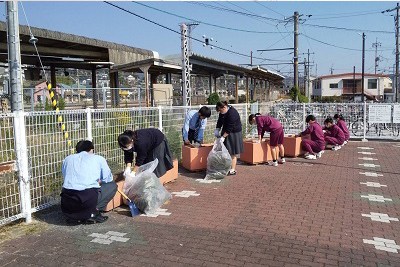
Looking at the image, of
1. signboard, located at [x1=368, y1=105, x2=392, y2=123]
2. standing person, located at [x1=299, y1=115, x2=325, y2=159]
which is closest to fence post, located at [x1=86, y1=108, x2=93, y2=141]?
standing person, located at [x1=299, y1=115, x2=325, y2=159]

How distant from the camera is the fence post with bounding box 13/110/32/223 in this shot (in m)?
4.43

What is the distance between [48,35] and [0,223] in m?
13.8

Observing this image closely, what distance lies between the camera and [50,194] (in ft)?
16.8

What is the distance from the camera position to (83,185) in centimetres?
437

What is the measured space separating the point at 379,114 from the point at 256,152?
671 centimetres

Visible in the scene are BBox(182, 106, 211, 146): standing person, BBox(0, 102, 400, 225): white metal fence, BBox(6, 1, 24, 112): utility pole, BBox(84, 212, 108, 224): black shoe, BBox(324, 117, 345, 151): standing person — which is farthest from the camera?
BBox(324, 117, 345, 151): standing person

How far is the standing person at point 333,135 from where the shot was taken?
10.6 m

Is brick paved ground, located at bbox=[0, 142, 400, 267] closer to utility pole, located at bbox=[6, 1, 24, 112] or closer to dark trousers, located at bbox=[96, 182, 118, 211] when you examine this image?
dark trousers, located at bbox=[96, 182, 118, 211]

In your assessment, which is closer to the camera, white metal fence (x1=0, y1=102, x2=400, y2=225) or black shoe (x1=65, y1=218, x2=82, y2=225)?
white metal fence (x1=0, y1=102, x2=400, y2=225)

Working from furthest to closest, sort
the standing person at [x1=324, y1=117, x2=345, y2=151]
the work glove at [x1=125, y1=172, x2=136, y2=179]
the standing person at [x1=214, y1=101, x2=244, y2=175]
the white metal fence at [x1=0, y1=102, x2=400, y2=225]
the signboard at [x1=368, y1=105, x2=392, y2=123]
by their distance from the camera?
the signboard at [x1=368, y1=105, x2=392, y2=123]
the standing person at [x1=324, y1=117, x2=345, y2=151]
the standing person at [x1=214, y1=101, x2=244, y2=175]
the work glove at [x1=125, y1=172, x2=136, y2=179]
the white metal fence at [x1=0, y1=102, x2=400, y2=225]

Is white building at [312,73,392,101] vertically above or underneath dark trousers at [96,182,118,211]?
above

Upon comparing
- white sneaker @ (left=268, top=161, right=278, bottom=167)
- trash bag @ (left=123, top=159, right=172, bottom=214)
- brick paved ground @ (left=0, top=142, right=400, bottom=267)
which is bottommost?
brick paved ground @ (left=0, top=142, right=400, bottom=267)

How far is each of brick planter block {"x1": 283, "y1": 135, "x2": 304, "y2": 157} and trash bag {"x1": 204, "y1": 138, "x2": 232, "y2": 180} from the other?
10.2 ft

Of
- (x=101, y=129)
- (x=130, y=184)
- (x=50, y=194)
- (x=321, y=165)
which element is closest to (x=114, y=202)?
(x=130, y=184)
